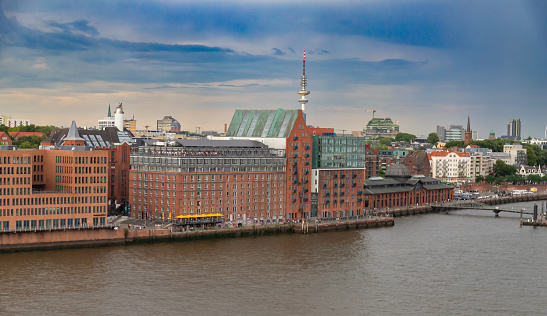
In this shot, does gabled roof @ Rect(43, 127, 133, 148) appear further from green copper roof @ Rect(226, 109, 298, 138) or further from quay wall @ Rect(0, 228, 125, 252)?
quay wall @ Rect(0, 228, 125, 252)

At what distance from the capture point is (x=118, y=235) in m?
93.6

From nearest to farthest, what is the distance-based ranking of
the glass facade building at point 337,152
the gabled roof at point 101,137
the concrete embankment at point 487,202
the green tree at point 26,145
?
the glass facade building at point 337,152 < the gabled roof at point 101,137 < the concrete embankment at point 487,202 < the green tree at point 26,145

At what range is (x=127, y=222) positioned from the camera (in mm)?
103938

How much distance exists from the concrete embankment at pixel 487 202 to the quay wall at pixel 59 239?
2239 inches

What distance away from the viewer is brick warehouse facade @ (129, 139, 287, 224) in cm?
10538

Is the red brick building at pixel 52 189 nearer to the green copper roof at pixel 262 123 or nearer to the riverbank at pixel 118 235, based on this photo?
the riverbank at pixel 118 235

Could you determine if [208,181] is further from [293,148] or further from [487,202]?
[487,202]

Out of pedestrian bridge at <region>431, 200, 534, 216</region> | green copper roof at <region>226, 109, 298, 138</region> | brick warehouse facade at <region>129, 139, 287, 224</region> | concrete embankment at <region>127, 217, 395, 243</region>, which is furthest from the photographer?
pedestrian bridge at <region>431, 200, 534, 216</region>

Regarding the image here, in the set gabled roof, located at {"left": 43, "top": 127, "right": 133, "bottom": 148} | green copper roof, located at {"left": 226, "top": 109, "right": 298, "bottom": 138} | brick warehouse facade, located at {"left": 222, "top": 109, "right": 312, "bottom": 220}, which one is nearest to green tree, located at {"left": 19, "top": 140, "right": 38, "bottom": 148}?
gabled roof, located at {"left": 43, "top": 127, "right": 133, "bottom": 148}

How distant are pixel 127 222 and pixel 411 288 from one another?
147 feet

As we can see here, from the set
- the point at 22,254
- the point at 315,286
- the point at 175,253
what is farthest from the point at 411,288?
the point at 22,254

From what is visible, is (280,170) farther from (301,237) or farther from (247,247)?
(247,247)

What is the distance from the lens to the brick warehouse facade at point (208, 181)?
4149 inches

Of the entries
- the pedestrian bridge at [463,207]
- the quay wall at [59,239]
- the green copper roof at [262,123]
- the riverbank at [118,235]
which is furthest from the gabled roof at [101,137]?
the pedestrian bridge at [463,207]
